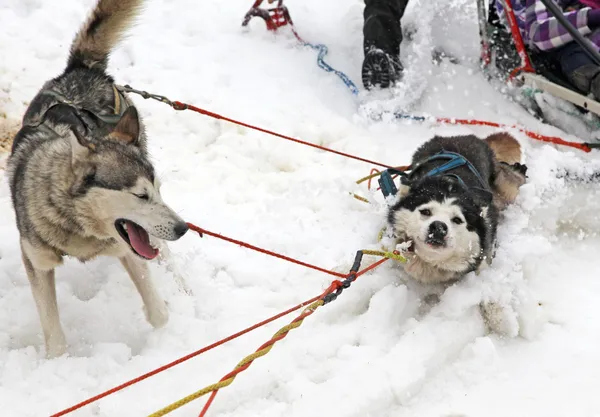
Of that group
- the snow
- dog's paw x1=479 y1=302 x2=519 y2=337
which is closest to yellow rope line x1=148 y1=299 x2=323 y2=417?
the snow

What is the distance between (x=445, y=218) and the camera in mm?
2752

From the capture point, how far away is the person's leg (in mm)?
4750

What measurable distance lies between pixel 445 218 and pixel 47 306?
1.94 m

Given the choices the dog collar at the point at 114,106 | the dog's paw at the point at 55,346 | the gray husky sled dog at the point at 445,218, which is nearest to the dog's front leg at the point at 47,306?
the dog's paw at the point at 55,346

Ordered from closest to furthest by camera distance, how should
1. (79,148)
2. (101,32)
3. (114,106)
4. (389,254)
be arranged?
1. (79,148)
2. (389,254)
3. (114,106)
4. (101,32)

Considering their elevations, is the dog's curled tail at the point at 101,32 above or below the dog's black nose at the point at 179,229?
above

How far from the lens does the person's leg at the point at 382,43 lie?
15.6 ft

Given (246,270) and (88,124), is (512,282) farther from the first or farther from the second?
(88,124)

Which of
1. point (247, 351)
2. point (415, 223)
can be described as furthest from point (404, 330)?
point (247, 351)

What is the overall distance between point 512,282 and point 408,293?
0.54 m

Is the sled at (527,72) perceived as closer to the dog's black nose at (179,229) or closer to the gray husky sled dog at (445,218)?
the gray husky sled dog at (445,218)

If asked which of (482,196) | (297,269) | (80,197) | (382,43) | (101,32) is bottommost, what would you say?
(297,269)

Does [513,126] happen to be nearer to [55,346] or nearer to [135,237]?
[135,237]

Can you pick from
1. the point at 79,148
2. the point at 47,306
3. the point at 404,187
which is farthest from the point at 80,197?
the point at 404,187
